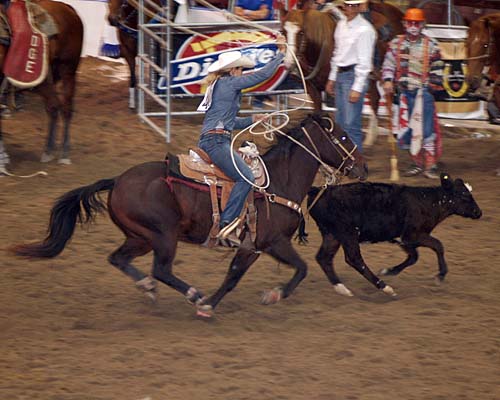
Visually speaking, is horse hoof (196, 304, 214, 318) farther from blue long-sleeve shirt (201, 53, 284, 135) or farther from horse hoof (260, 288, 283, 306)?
blue long-sleeve shirt (201, 53, 284, 135)

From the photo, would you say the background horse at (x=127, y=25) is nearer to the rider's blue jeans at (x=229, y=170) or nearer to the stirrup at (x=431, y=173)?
the stirrup at (x=431, y=173)

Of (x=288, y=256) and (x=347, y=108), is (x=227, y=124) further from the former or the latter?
(x=347, y=108)

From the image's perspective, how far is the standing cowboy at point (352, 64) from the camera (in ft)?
31.3

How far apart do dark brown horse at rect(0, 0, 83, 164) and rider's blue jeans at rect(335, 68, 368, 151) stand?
3279 millimetres

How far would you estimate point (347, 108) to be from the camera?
9820 millimetres

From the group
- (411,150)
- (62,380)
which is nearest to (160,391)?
(62,380)

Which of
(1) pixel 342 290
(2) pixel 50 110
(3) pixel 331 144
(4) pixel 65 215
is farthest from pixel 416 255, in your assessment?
(2) pixel 50 110

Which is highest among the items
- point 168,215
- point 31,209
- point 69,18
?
point 69,18

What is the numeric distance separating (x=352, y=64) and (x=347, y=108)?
1.55 feet

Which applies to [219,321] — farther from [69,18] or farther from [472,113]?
[472,113]

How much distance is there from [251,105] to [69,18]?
3.21 metres

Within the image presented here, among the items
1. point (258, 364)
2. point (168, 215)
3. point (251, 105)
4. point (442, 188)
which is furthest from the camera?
point (251, 105)

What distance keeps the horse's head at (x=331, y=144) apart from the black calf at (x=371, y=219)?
30cm

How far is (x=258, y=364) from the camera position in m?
5.69
